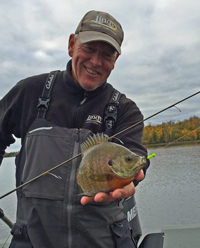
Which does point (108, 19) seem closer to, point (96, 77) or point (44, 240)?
point (96, 77)

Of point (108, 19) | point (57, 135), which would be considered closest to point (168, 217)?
point (57, 135)

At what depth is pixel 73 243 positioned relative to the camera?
2105mm

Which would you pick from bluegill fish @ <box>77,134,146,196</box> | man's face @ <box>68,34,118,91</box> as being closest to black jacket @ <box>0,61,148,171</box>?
man's face @ <box>68,34,118,91</box>

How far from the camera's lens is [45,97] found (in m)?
2.52

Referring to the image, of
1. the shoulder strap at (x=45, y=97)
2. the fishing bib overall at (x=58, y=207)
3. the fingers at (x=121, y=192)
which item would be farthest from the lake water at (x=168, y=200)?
the fingers at (x=121, y=192)

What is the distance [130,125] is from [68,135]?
78 centimetres

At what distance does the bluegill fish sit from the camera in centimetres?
150

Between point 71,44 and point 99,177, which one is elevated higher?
point 71,44

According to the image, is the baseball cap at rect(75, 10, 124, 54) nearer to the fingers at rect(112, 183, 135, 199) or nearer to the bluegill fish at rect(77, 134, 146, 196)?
the bluegill fish at rect(77, 134, 146, 196)

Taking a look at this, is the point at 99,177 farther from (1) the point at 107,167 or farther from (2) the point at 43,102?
(2) the point at 43,102

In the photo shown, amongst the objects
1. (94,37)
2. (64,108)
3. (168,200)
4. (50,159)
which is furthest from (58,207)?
(168,200)

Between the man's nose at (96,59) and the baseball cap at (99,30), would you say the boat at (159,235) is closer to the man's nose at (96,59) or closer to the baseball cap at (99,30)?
the man's nose at (96,59)

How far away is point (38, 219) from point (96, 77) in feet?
5.89

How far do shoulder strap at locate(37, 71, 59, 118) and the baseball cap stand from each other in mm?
691
